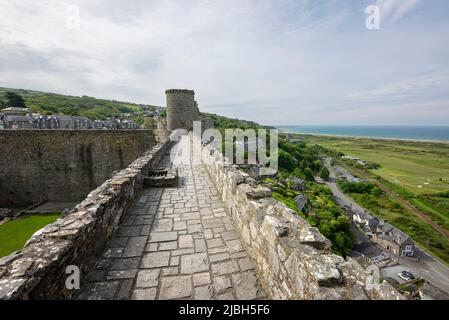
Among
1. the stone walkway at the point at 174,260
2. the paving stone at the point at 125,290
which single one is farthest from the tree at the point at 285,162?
the paving stone at the point at 125,290

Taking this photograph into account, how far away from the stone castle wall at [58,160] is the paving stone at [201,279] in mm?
15866

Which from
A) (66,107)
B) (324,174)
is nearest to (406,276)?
(324,174)

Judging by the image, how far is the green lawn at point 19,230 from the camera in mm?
9948

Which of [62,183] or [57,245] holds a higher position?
[57,245]

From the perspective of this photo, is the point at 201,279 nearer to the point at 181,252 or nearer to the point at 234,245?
the point at 181,252

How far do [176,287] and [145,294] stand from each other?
0.31 metres

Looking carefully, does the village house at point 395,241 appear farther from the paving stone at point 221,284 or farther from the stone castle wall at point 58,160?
the paving stone at point 221,284

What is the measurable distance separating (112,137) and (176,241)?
51.5 ft

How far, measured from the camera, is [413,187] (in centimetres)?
5047

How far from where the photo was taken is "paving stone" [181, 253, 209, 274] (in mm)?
2621

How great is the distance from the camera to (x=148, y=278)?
2457 mm

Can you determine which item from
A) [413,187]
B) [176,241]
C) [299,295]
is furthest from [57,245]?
[413,187]
